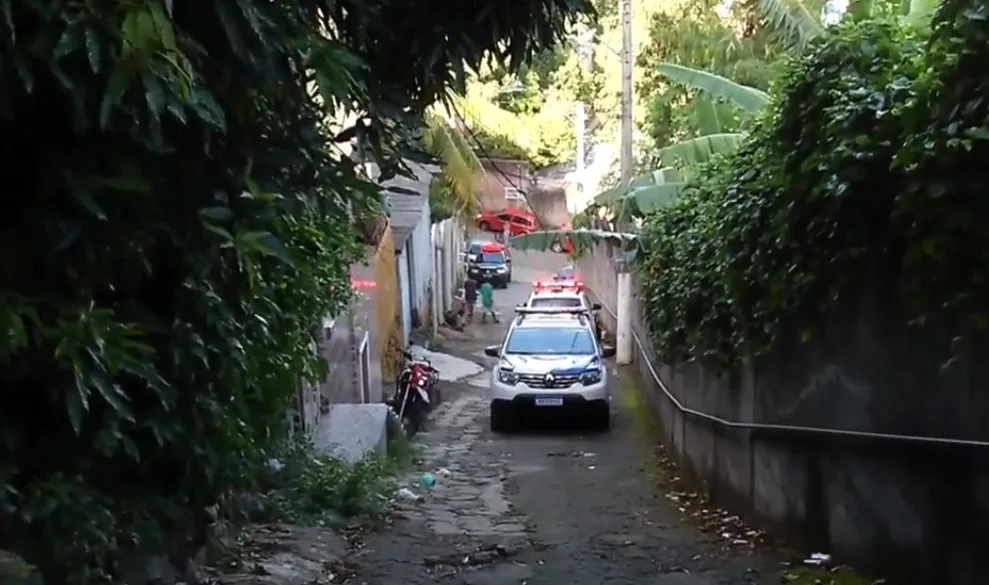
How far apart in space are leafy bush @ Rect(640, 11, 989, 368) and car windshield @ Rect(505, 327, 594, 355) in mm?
8341

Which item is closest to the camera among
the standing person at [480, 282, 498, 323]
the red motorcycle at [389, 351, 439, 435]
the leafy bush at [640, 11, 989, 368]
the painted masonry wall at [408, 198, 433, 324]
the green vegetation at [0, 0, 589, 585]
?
the green vegetation at [0, 0, 589, 585]

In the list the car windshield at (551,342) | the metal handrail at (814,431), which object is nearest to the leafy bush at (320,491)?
the metal handrail at (814,431)

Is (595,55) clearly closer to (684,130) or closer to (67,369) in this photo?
(684,130)

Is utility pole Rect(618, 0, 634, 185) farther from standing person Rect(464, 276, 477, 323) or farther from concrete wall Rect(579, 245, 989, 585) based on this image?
standing person Rect(464, 276, 477, 323)

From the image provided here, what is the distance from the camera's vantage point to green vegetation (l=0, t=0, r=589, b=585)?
3.56 meters

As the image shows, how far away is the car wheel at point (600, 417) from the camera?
18.0m

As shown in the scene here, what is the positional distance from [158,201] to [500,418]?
1449 centimetres

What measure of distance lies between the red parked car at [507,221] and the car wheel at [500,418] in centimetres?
3374

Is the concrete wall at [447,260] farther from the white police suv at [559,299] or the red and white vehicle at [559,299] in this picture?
the white police suv at [559,299]

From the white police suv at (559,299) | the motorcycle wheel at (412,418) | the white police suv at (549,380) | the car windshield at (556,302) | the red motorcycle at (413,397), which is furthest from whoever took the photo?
the car windshield at (556,302)

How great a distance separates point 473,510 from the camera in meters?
11.9

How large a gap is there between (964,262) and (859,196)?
3.86 ft

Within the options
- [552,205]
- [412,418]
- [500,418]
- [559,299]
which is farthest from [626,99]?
[552,205]

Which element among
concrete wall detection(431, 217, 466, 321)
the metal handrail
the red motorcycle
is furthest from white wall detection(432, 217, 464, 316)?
the metal handrail
